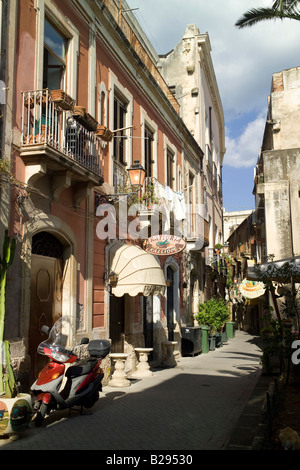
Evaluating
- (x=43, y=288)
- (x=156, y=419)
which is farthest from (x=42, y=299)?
(x=156, y=419)

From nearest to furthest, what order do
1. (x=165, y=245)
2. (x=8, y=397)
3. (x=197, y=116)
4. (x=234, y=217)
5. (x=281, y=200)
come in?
1. (x=8, y=397)
2. (x=165, y=245)
3. (x=281, y=200)
4. (x=197, y=116)
5. (x=234, y=217)

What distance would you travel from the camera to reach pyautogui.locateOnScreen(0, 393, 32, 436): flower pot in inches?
230

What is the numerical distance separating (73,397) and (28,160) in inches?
160

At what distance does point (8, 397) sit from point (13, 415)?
0.33 metres

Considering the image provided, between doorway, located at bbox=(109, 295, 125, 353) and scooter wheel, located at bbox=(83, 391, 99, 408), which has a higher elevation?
doorway, located at bbox=(109, 295, 125, 353)

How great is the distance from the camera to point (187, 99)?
75.6ft

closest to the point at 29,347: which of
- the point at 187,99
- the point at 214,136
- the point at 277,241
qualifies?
the point at 277,241

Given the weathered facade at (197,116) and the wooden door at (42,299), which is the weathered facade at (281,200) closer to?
the weathered facade at (197,116)

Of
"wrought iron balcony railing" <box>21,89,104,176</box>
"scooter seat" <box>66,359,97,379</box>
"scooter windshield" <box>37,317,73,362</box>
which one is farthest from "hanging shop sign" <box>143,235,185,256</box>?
"scooter windshield" <box>37,317,73,362</box>

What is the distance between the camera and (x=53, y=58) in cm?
946

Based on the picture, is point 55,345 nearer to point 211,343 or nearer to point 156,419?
point 156,419

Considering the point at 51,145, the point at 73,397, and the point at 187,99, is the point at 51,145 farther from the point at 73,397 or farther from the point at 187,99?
the point at 187,99

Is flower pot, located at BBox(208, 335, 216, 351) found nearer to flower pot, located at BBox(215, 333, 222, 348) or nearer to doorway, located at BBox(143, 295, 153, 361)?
flower pot, located at BBox(215, 333, 222, 348)

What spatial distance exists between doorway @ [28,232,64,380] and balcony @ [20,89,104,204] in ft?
3.94
